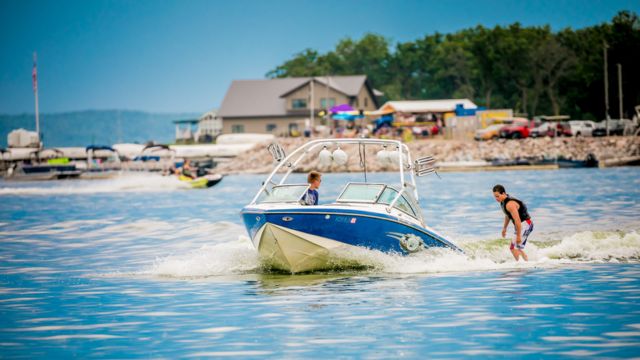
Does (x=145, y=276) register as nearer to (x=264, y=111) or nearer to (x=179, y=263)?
(x=179, y=263)

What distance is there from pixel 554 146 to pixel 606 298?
80714 millimetres

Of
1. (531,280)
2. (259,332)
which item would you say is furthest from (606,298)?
(259,332)

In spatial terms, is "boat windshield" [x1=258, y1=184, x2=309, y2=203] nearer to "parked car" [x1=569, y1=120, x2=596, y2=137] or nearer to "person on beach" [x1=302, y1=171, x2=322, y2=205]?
"person on beach" [x1=302, y1=171, x2=322, y2=205]

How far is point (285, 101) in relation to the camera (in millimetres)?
139750

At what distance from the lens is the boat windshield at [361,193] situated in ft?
73.2

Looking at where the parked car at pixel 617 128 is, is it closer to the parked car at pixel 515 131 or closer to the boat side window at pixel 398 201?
the parked car at pixel 515 131

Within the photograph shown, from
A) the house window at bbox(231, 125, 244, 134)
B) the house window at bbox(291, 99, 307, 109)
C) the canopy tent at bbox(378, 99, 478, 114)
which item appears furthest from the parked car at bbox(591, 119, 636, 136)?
the house window at bbox(231, 125, 244, 134)

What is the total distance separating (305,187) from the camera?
73.6 ft

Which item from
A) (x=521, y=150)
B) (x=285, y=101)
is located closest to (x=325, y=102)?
(x=285, y=101)

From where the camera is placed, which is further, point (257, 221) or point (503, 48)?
point (503, 48)

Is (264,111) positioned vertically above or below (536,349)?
above

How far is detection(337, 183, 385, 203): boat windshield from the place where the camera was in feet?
73.2

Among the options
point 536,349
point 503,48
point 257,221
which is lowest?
point 536,349

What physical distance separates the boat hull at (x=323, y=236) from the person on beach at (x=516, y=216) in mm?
1738
